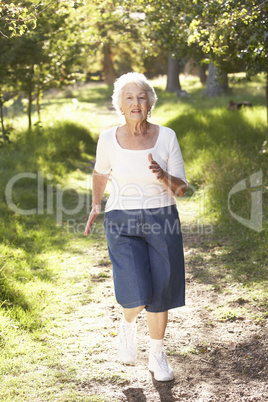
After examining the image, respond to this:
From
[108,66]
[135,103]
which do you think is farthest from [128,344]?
[108,66]

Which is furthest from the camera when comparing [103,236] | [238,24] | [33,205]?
[33,205]

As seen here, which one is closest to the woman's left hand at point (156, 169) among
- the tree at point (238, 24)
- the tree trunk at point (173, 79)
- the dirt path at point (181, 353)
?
the dirt path at point (181, 353)

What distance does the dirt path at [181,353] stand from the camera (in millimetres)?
3475

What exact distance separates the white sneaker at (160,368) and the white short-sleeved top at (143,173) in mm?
1091

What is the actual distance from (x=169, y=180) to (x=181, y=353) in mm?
1520

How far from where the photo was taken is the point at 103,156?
3627mm

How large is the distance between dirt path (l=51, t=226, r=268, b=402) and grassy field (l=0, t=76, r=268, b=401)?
0.11 meters

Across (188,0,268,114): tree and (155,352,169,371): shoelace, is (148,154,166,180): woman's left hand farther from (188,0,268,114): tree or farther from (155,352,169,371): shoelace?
(188,0,268,114): tree

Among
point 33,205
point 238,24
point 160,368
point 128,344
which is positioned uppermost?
point 238,24

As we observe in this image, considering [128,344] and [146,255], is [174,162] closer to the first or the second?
[146,255]

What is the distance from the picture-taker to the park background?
12.3 ft

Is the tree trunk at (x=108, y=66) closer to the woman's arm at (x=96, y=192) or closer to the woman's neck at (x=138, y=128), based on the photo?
the woman's arm at (x=96, y=192)

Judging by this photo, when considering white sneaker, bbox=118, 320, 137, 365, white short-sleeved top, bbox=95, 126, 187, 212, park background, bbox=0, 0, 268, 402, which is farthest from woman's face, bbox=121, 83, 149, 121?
white sneaker, bbox=118, 320, 137, 365

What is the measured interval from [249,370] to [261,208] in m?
3.62
